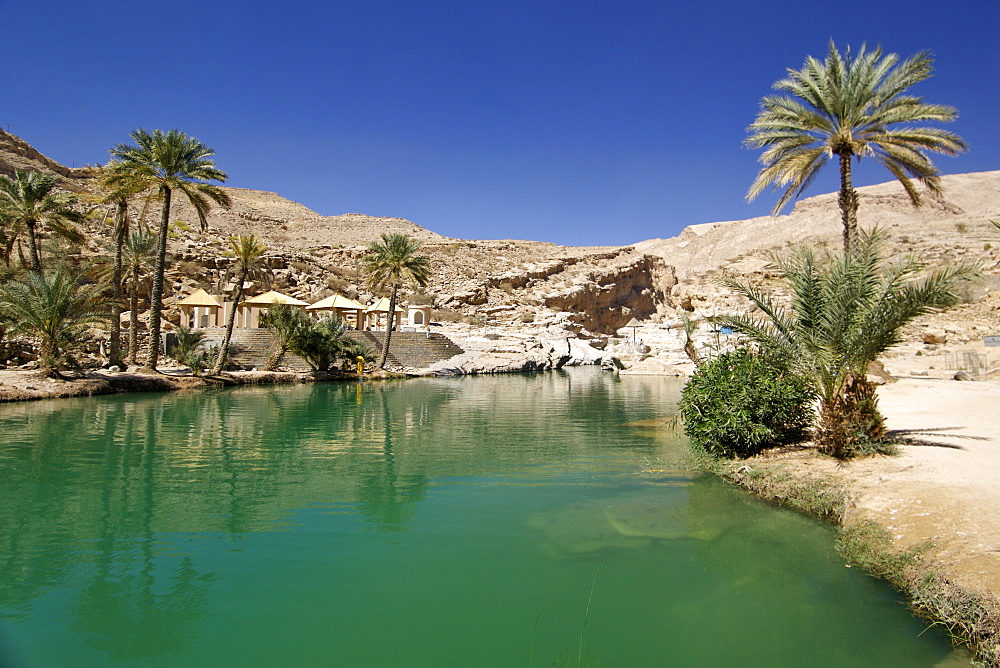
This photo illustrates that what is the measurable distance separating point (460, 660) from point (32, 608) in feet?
11.9

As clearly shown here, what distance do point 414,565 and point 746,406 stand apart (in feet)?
18.7

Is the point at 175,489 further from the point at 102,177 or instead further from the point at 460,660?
the point at 102,177

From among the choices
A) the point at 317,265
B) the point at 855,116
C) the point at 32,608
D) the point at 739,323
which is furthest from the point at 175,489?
the point at 317,265

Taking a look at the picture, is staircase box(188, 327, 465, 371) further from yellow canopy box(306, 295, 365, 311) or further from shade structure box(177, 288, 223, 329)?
yellow canopy box(306, 295, 365, 311)

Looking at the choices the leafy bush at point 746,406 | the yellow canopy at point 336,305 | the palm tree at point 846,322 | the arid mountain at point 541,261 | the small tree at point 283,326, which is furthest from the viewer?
the arid mountain at point 541,261

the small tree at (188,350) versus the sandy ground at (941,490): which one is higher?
the small tree at (188,350)

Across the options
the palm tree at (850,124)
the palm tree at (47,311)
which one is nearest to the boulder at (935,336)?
the palm tree at (850,124)

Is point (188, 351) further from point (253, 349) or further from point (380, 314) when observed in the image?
point (380, 314)

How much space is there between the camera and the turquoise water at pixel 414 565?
13.7 feet

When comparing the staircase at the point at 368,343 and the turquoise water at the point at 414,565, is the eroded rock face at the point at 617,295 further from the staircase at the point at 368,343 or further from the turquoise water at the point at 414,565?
the turquoise water at the point at 414,565

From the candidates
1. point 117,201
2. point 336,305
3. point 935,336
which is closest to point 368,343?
point 336,305

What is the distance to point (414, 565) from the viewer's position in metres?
5.65

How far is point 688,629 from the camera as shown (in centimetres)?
442

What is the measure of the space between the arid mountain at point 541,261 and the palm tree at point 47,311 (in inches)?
823
